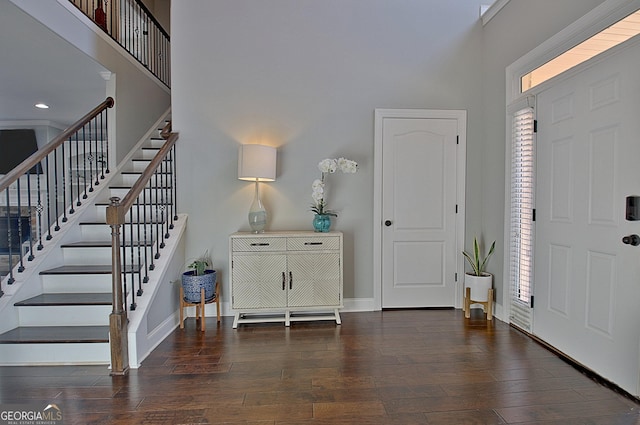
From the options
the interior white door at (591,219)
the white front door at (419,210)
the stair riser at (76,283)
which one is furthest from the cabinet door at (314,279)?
the interior white door at (591,219)

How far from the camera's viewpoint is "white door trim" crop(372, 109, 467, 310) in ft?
11.9

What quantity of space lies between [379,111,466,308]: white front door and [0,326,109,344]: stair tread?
2619 millimetres

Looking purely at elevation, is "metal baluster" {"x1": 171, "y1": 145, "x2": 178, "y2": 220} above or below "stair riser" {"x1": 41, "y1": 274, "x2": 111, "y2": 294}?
above

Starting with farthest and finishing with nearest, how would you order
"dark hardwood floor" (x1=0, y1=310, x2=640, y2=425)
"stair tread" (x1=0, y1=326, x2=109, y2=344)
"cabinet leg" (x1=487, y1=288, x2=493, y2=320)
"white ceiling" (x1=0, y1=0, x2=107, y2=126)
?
"cabinet leg" (x1=487, y1=288, x2=493, y2=320) → "white ceiling" (x1=0, y1=0, x2=107, y2=126) → "stair tread" (x1=0, y1=326, x2=109, y2=344) → "dark hardwood floor" (x1=0, y1=310, x2=640, y2=425)

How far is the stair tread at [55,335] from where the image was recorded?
2.39 metres

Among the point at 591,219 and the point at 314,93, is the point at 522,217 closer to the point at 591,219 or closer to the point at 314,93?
the point at 591,219

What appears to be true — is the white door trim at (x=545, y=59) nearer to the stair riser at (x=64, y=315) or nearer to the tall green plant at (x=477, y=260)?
the tall green plant at (x=477, y=260)

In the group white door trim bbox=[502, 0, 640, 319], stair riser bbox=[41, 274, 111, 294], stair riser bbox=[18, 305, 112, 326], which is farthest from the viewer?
stair riser bbox=[41, 274, 111, 294]

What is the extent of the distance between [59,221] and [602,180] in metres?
4.68

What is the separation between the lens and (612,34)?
2201 millimetres

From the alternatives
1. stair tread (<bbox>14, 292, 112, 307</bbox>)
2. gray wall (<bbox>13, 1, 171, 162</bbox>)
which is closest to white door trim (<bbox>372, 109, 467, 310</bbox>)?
stair tread (<bbox>14, 292, 112, 307</bbox>)

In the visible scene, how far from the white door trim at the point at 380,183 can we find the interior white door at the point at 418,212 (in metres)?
0.04

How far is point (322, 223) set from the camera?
339 centimetres

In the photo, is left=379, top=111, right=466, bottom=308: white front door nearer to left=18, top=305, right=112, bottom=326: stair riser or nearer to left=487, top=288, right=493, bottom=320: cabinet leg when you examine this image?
left=487, top=288, right=493, bottom=320: cabinet leg
